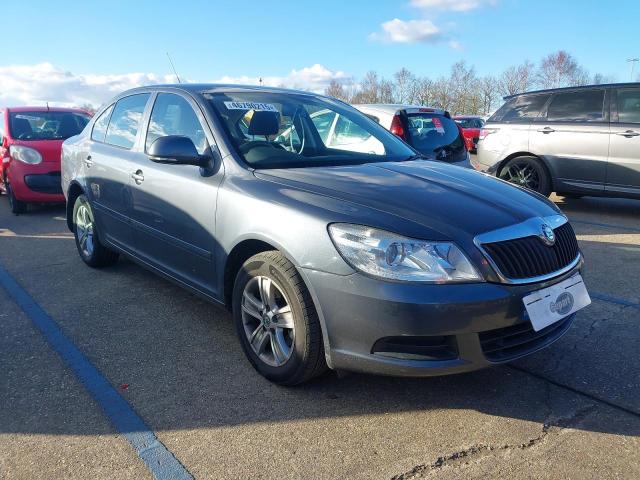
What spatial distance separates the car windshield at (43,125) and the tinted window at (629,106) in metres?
8.23

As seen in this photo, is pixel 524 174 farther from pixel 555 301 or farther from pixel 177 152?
pixel 177 152

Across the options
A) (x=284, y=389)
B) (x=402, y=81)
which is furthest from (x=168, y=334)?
(x=402, y=81)

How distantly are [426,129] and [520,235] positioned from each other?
191 inches

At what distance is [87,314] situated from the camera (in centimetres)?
407

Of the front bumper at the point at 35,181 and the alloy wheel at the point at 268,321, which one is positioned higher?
the front bumper at the point at 35,181

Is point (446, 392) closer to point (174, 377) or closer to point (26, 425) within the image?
point (174, 377)

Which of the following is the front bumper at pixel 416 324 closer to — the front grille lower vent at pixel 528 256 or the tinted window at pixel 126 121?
the front grille lower vent at pixel 528 256

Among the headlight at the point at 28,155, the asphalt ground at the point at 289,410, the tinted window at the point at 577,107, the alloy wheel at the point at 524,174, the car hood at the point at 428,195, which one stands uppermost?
the tinted window at the point at 577,107

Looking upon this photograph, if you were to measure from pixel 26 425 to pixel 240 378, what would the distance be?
42.1 inches

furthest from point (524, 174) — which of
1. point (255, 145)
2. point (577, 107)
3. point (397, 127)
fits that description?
point (255, 145)

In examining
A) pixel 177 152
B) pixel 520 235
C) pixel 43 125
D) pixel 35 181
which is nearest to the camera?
pixel 520 235

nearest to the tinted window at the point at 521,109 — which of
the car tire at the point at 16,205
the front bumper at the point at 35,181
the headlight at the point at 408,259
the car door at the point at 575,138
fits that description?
the car door at the point at 575,138

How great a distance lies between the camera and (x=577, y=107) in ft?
25.3

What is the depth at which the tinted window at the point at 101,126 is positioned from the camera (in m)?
4.90
